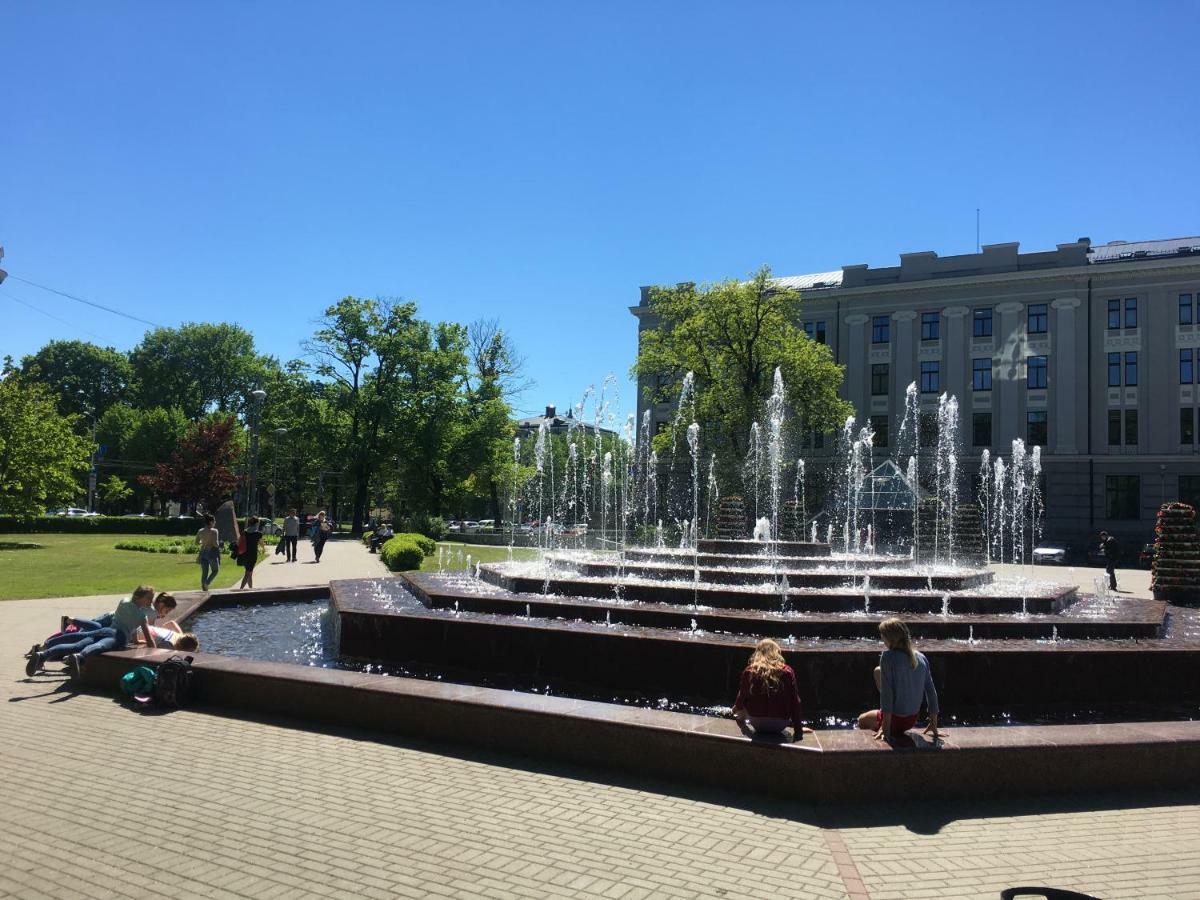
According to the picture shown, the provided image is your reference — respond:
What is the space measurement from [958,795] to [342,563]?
24189 millimetres

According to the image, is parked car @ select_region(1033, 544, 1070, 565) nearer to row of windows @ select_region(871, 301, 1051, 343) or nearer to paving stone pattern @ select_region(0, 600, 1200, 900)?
row of windows @ select_region(871, 301, 1051, 343)

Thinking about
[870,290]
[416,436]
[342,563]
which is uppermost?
[870,290]

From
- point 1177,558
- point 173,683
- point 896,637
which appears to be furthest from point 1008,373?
point 173,683

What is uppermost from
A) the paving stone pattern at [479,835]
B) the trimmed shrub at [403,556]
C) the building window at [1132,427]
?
the building window at [1132,427]

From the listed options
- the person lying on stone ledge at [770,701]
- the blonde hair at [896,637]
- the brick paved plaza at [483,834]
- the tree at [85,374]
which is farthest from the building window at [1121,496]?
the tree at [85,374]

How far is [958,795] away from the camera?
5.86 m

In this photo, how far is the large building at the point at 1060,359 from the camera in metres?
42.4

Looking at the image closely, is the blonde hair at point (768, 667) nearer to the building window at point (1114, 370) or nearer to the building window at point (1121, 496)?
the building window at point (1121, 496)

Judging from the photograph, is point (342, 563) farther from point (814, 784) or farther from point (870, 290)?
point (870, 290)

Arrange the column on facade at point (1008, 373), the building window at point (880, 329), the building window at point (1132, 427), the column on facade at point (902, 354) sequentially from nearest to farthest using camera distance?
the building window at point (1132, 427), the column on facade at point (1008, 373), the column on facade at point (902, 354), the building window at point (880, 329)

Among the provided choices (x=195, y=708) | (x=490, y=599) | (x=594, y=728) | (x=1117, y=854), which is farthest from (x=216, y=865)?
(x=490, y=599)

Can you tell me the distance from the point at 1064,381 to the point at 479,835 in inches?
1889

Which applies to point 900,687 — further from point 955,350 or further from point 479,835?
point 955,350

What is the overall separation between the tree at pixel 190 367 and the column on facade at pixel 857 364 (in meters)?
55.8
